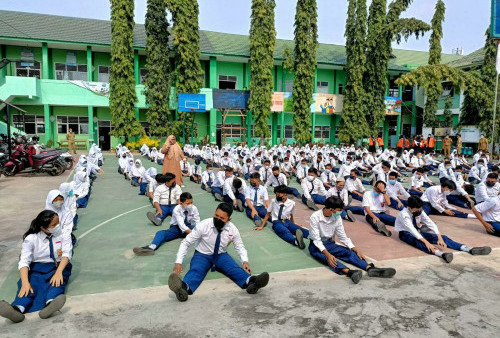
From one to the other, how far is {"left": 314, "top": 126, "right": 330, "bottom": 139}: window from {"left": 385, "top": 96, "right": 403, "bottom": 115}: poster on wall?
568 cm

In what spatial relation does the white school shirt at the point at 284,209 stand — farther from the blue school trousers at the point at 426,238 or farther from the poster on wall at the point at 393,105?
the poster on wall at the point at 393,105

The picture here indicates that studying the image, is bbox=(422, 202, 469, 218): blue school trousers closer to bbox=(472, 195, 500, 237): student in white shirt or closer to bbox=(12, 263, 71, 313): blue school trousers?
bbox=(472, 195, 500, 237): student in white shirt

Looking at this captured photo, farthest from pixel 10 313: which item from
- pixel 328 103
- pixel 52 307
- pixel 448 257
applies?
pixel 328 103

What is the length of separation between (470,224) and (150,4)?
2735 cm

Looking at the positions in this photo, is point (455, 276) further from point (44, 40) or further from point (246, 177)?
point (44, 40)

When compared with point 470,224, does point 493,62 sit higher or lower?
higher

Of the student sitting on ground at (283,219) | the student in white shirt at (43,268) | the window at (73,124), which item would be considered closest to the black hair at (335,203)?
the student sitting on ground at (283,219)

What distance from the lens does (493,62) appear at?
88.2 ft

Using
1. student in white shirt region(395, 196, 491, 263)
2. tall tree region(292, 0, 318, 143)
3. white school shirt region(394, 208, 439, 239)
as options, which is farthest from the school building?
student in white shirt region(395, 196, 491, 263)

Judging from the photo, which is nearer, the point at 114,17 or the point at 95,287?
the point at 95,287

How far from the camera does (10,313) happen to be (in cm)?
388

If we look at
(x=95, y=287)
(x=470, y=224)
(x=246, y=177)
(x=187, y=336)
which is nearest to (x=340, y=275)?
(x=187, y=336)

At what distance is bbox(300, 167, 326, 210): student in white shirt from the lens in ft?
33.1

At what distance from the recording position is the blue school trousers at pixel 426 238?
6.51 m
